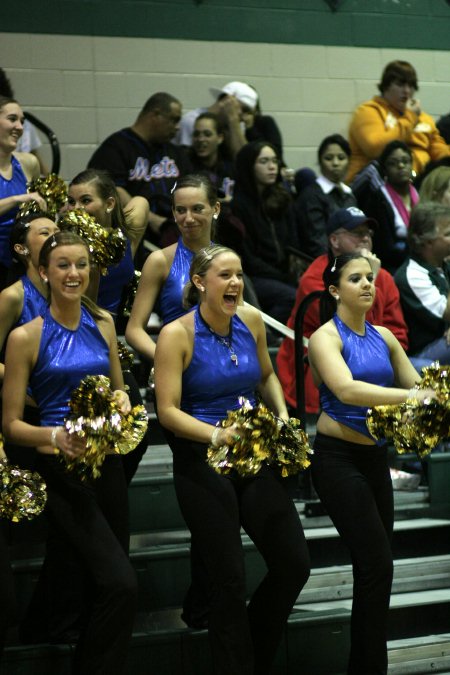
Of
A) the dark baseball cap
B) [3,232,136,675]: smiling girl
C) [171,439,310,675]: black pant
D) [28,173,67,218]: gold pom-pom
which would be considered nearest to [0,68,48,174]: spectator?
[28,173,67,218]: gold pom-pom

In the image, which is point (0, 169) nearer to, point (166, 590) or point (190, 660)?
point (166, 590)

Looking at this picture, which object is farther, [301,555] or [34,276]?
[34,276]

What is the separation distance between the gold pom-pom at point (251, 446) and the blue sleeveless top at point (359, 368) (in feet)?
1.57

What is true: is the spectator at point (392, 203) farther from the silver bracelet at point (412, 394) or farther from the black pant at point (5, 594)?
the black pant at point (5, 594)

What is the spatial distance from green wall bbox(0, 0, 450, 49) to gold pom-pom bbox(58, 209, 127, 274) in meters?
3.50

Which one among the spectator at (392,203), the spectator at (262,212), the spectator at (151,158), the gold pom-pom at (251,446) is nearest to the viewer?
the gold pom-pom at (251,446)

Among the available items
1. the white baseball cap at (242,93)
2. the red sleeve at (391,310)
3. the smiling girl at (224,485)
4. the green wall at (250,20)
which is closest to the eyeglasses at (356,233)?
the red sleeve at (391,310)

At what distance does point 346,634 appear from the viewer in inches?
190

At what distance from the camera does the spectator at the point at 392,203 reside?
7.63 metres

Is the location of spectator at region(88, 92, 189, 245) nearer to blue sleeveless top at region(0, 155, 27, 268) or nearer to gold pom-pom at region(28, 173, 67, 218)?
blue sleeveless top at region(0, 155, 27, 268)

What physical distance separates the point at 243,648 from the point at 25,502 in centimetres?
91

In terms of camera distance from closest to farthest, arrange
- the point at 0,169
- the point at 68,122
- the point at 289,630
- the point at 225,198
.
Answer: the point at 289,630
the point at 0,169
the point at 225,198
the point at 68,122

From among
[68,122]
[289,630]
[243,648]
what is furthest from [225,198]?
[243,648]

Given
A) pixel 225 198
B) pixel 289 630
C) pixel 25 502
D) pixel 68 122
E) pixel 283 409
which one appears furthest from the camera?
pixel 68 122
